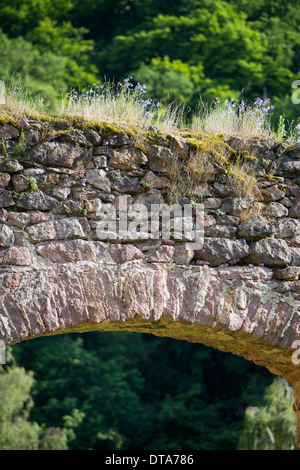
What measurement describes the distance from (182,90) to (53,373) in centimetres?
740

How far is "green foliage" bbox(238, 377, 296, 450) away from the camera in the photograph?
33.7ft

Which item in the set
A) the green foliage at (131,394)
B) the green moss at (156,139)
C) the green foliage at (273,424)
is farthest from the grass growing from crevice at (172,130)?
the green foliage at (131,394)

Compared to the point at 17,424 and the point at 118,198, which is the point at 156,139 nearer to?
the point at 118,198

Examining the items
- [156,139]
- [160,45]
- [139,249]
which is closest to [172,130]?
[156,139]

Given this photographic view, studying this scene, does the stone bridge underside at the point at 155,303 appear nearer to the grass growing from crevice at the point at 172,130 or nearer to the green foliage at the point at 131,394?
the grass growing from crevice at the point at 172,130

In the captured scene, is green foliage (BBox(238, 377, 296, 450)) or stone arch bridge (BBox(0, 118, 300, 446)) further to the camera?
green foliage (BBox(238, 377, 296, 450))

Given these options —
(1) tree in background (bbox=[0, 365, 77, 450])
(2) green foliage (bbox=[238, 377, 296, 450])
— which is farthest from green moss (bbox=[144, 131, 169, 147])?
(1) tree in background (bbox=[0, 365, 77, 450])

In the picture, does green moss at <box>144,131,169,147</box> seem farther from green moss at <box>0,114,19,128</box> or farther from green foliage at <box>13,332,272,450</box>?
green foliage at <box>13,332,272,450</box>

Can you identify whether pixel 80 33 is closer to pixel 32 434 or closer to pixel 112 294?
pixel 32 434

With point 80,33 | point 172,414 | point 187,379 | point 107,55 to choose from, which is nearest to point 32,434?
point 172,414

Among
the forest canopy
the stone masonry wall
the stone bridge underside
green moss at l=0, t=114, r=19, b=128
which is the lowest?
the stone bridge underside

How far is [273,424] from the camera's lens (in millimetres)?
10391

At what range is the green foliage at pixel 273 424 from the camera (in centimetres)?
1028

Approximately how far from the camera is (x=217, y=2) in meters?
17.7
